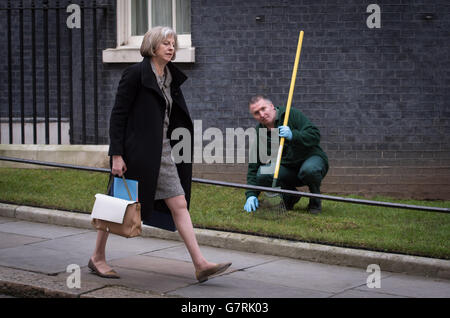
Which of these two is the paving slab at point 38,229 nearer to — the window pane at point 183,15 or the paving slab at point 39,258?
the paving slab at point 39,258

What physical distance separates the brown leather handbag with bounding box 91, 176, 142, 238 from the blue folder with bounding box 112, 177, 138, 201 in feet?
0.11

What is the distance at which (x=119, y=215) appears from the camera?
5.30 m

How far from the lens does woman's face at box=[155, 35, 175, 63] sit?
18.0 feet

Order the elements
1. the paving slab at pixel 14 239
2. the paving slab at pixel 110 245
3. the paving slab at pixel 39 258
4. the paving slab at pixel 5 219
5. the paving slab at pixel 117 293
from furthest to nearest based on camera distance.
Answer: the paving slab at pixel 5 219 → the paving slab at pixel 14 239 → the paving slab at pixel 110 245 → the paving slab at pixel 39 258 → the paving slab at pixel 117 293

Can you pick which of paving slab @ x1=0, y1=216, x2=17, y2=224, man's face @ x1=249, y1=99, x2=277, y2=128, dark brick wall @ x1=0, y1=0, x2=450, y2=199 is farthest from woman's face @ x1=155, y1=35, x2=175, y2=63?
dark brick wall @ x1=0, y1=0, x2=450, y2=199

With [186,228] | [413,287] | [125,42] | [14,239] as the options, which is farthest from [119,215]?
[125,42]

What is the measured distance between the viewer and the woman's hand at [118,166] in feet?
17.9

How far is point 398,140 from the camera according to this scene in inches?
386

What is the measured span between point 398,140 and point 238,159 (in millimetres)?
2121

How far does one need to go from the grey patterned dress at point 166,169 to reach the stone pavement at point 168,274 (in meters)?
0.67

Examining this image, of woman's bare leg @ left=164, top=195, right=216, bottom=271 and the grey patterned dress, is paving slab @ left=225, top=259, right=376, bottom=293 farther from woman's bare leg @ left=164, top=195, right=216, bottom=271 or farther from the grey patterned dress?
the grey patterned dress

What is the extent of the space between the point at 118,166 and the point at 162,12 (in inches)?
224

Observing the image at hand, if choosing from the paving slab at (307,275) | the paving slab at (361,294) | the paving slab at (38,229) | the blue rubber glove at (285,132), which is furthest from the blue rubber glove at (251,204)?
the paving slab at (361,294)
